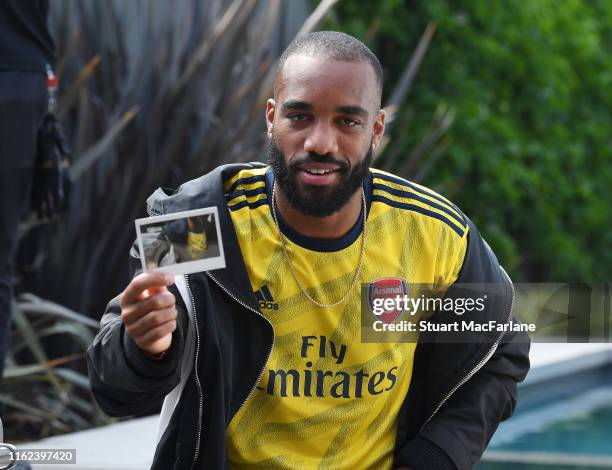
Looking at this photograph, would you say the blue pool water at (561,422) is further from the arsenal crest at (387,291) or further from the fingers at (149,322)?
the fingers at (149,322)

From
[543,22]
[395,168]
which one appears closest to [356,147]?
[395,168]

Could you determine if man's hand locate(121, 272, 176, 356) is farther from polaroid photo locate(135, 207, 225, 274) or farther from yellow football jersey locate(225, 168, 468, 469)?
yellow football jersey locate(225, 168, 468, 469)

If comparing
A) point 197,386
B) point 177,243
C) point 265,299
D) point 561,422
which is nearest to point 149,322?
point 177,243

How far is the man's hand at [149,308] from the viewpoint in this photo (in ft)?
6.48

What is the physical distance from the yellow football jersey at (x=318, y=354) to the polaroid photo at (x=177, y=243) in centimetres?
35

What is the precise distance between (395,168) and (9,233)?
13.9 feet

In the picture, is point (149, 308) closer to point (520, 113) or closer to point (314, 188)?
point (314, 188)

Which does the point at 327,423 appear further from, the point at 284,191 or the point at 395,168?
the point at 395,168

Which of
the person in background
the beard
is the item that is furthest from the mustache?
the person in background

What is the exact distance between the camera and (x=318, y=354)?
2.39m

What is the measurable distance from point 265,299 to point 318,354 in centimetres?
14

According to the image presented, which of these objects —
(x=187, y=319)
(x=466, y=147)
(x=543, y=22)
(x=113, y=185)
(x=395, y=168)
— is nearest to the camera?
(x=187, y=319)

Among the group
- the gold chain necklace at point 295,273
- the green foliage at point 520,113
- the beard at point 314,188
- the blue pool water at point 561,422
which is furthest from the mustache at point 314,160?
the green foliage at point 520,113

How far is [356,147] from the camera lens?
2.43 meters
